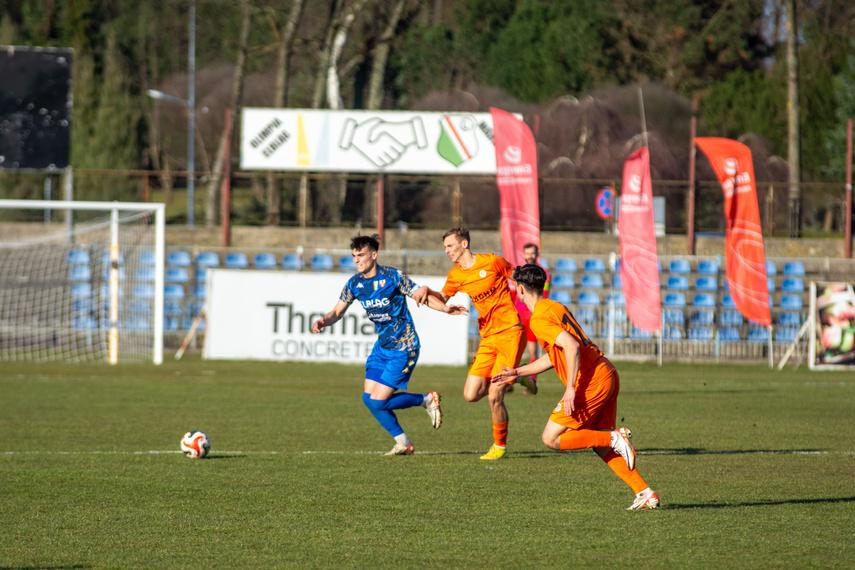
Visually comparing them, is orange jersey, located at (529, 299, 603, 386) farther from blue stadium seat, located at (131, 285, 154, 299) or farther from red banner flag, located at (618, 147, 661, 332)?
blue stadium seat, located at (131, 285, 154, 299)

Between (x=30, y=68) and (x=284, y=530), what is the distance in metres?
23.6

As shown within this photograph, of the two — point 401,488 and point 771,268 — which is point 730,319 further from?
point 401,488

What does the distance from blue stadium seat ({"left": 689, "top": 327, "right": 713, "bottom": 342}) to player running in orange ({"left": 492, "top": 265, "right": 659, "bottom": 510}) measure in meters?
15.8

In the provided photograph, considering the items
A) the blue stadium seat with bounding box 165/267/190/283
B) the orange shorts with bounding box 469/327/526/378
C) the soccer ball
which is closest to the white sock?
the orange shorts with bounding box 469/327/526/378

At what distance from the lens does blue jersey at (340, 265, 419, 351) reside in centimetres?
878

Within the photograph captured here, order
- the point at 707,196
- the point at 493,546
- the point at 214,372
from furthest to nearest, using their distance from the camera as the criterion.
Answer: the point at 707,196, the point at 214,372, the point at 493,546

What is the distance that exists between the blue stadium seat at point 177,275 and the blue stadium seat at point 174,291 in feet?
0.37

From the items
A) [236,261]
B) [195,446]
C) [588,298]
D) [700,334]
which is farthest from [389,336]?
[236,261]

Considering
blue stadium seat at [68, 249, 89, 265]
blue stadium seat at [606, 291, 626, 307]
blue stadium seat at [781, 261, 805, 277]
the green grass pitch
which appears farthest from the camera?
blue stadium seat at [68, 249, 89, 265]

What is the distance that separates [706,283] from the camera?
72.9ft

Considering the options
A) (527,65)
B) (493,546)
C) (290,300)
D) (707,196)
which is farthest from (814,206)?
(493,546)

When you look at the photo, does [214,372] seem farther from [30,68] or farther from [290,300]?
[30,68]

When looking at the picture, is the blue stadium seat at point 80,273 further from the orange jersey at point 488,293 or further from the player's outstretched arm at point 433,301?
the player's outstretched arm at point 433,301

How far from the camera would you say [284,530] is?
19.1ft
